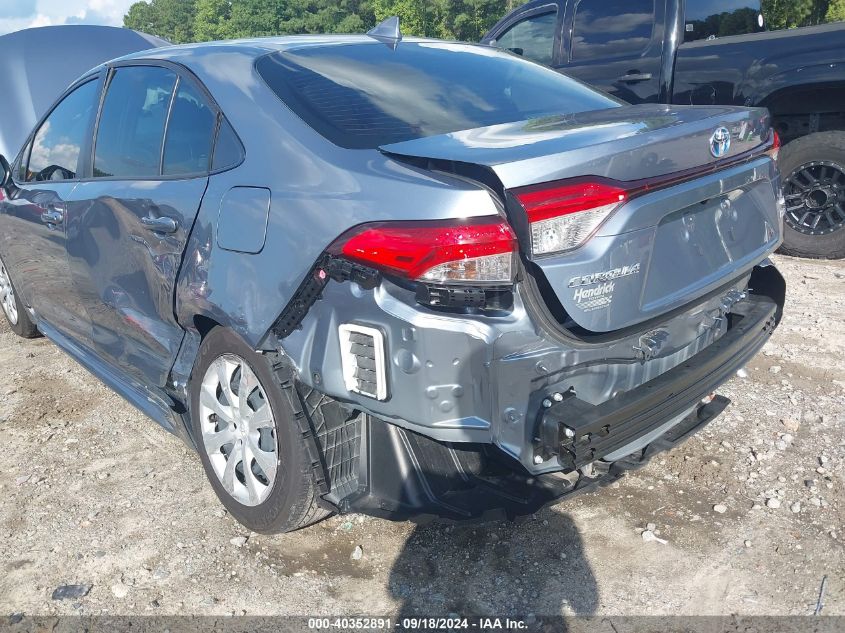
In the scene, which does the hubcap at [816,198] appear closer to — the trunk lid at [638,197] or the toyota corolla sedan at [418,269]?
the toyota corolla sedan at [418,269]

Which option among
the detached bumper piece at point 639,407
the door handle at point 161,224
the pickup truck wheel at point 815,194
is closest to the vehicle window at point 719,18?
the pickup truck wheel at point 815,194

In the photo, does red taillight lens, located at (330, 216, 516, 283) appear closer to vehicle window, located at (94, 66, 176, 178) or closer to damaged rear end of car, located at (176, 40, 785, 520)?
damaged rear end of car, located at (176, 40, 785, 520)

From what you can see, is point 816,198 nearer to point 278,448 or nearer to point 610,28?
point 610,28

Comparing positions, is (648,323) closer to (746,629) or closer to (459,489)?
(459,489)

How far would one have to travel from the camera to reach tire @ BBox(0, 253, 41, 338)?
15.8 feet

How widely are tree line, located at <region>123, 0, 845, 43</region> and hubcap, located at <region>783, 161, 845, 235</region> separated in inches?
689

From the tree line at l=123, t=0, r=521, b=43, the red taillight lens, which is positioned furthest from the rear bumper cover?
the tree line at l=123, t=0, r=521, b=43

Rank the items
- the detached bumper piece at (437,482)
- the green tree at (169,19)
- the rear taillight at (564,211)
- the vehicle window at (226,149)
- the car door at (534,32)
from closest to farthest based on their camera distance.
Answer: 1. the rear taillight at (564,211)
2. the detached bumper piece at (437,482)
3. the vehicle window at (226,149)
4. the car door at (534,32)
5. the green tree at (169,19)

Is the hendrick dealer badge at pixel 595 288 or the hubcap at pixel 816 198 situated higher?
the hendrick dealer badge at pixel 595 288

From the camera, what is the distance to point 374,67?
9.13 ft

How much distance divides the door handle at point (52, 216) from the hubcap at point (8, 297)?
4.30 ft

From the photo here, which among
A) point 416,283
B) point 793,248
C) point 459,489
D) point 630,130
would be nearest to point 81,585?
point 459,489

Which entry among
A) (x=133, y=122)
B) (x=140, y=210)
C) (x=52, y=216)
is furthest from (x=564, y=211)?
(x=52, y=216)

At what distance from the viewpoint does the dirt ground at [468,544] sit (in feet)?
7.77
